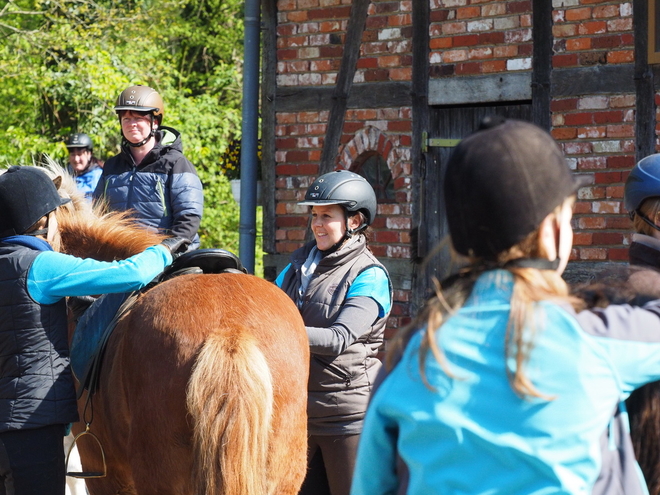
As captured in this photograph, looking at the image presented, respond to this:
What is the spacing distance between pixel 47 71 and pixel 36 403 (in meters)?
10.9

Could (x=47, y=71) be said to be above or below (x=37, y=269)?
above

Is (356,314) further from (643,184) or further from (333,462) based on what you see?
(643,184)

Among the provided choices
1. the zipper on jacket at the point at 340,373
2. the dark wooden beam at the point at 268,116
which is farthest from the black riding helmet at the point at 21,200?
the dark wooden beam at the point at 268,116

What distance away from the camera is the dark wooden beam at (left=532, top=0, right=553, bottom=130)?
6.12 m

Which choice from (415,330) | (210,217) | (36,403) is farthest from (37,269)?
(210,217)

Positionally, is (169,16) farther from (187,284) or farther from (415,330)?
(415,330)

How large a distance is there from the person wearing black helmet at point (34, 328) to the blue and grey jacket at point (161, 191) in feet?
5.54

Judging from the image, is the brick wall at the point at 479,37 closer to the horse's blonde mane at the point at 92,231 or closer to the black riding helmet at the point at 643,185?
the horse's blonde mane at the point at 92,231

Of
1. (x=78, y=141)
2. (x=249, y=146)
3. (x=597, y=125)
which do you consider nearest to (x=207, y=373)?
(x=597, y=125)

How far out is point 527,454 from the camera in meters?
1.44

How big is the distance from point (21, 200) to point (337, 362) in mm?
1502

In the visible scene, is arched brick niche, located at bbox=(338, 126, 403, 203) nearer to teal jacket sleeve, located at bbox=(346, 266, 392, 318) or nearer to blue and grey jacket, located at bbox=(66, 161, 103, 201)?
blue and grey jacket, located at bbox=(66, 161, 103, 201)

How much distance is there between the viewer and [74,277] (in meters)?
3.30

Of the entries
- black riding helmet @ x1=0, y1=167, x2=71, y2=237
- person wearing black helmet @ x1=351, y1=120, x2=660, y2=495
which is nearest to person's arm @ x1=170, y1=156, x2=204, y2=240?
black riding helmet @ x1=0, y1=167, x2=71, y2=237
